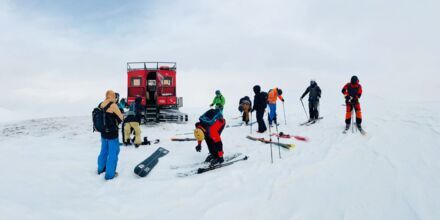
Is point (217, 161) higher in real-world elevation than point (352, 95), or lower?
lower

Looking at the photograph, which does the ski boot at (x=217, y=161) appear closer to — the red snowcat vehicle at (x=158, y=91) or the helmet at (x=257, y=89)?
the helmet at (x=257, y=89)

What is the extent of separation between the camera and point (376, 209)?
3.86 m

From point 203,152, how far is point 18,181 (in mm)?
4744

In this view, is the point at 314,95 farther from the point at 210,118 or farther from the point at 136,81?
the point at 136,81

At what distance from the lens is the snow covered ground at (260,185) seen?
4.04 meters

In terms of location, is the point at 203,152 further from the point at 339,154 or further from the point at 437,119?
the point at 437,119

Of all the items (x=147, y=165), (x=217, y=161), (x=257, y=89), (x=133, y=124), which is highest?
(x=257, y=89)

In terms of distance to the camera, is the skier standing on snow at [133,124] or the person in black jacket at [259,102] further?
the person in black jacket at [259,102]

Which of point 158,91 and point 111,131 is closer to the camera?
point 111,131

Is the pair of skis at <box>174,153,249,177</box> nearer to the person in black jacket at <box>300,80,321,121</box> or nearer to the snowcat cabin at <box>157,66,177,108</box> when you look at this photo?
the person in black jacket at <box>300,80,321,121</box>

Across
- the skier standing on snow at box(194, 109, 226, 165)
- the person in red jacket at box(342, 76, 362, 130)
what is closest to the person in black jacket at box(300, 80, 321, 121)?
the person in red jacket at box(342, 76, 362, 130)

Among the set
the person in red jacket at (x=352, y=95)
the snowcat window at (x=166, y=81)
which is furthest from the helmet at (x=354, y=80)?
the snowcat window at (x=166, y=81)

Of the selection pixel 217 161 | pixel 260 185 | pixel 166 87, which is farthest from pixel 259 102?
pixel 166 87

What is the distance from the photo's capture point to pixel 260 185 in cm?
530
